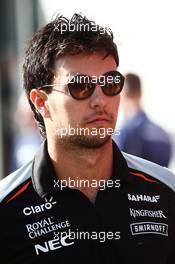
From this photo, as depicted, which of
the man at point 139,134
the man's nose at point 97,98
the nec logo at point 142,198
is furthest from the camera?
the man at point 139,134

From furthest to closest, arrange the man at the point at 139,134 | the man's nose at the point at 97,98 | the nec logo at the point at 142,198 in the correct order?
the man at the point at 139,134, the nec logo at the point at 142,198, the man's nose at the point at 97,98

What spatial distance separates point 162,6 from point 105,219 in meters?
0.58

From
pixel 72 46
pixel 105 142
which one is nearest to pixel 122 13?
pixel 72 46

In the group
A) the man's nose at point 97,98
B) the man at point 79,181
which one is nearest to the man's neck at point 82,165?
the man at point 79,181

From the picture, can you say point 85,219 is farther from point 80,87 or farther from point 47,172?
point 80,87

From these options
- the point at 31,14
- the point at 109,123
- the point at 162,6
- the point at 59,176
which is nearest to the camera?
the point at 109,123

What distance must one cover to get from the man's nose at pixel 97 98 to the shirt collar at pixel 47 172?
197 mm

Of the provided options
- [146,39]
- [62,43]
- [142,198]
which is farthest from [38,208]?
[146,39]

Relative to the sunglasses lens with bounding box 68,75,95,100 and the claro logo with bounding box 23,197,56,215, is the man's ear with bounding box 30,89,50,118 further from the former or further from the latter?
the claro logo with bounding box 23,197,56,215

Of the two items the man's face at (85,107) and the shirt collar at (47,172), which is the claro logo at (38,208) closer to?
the shirt collar at (47,172)

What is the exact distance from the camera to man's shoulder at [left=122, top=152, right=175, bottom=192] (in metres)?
1.75

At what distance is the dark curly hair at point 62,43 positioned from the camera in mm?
1621

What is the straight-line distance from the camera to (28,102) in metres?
1.77

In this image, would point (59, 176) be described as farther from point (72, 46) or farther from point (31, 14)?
point (31, 14)
